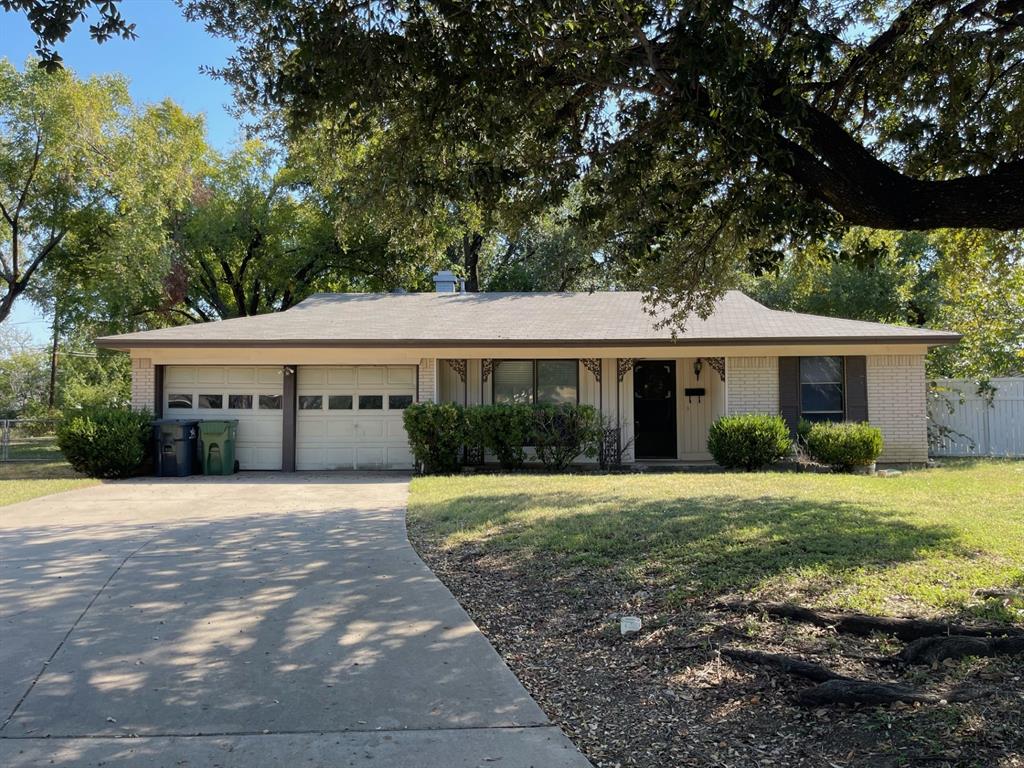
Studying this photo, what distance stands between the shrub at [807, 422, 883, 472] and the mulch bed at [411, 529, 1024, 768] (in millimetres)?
9622

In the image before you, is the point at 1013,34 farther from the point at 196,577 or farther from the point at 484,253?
the point at 484,253

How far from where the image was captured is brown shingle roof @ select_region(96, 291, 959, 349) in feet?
50.1

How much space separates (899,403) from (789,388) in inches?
88.9

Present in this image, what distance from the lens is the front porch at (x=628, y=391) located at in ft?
53.8

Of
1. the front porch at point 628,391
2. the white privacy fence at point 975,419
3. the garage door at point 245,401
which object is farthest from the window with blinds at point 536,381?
the white privacy fence at point 975,419

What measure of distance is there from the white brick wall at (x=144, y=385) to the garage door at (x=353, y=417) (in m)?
3.03

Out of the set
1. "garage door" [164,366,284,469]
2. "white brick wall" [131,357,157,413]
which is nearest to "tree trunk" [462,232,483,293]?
"garage door" [164,366,284,469]

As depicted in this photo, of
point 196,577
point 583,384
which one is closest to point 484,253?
point 583,384

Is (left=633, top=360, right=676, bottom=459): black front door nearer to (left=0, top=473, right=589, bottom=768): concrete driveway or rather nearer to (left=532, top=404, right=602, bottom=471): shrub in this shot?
(left=532, top=404, right=602, bottom=471): shrub

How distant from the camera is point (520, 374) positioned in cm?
1675

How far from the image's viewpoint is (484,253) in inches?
1262

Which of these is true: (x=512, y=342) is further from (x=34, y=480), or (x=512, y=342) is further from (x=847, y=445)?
(x=34, y=480)

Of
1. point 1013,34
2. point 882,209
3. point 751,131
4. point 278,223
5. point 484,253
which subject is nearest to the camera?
point 882,209

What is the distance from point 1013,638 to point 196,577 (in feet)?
19.7
